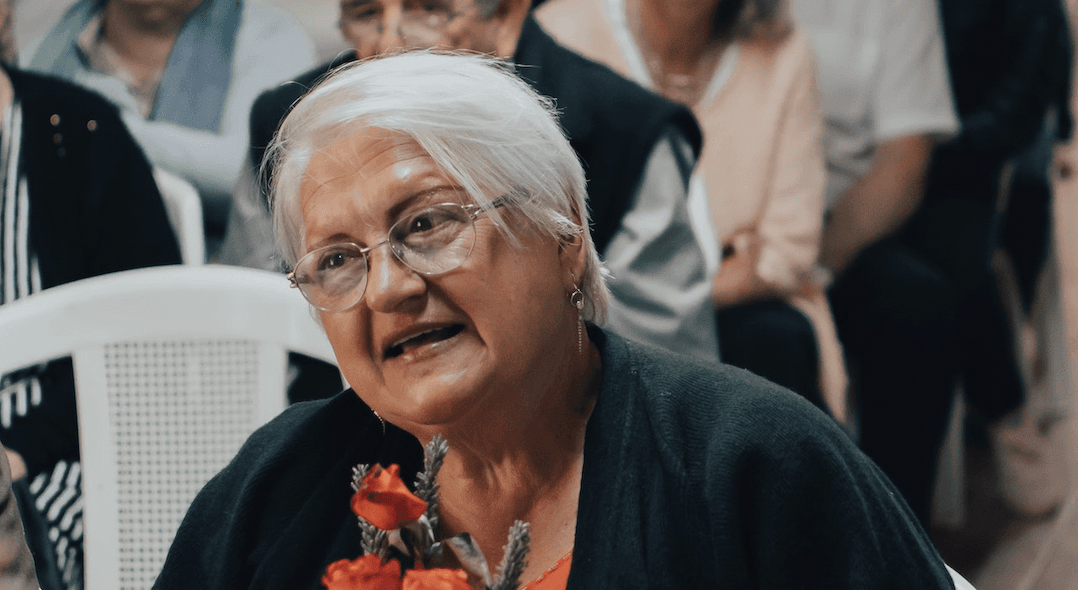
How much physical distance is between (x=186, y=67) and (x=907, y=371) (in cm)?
168

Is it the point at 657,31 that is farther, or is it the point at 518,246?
the point at 657,31

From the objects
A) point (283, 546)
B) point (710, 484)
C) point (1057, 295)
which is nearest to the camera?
point (710, 484)

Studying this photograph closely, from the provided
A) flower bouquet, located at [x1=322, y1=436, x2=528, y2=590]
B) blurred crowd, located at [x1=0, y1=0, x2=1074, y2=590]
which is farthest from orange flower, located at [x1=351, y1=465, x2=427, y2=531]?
blurred crowd, located at [x1=0, y1=0, x2=1074, y2=590]

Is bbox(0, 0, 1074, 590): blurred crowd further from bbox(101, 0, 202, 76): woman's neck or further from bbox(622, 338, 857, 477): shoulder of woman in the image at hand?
bbox(622, 338, 857, 477): shoulder of woman

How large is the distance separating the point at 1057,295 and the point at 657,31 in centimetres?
133

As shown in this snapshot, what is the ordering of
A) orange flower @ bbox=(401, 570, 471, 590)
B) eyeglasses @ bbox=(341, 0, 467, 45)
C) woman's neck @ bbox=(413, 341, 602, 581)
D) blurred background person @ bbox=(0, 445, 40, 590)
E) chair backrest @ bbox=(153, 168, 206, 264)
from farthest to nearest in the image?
chair backrest @ bbox=(153, 168, 206, 264) < eyeglasses @ bbox=(341, 0, 467, 45) < woman's neck @ bbox=(413, 341, 602, 581) < orange flower @ bbox=(401, 570, 471, 590) < blurred background person @ bbox=(0, 445, 40, 590)

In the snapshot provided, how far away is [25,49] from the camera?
2.14 meters

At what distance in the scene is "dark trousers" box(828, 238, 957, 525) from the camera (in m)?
2.43

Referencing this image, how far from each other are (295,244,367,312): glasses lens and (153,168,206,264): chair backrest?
3.81ft

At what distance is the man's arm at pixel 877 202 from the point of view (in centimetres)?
256

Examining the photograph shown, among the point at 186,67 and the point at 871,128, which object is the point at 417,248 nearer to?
the point at 186,67

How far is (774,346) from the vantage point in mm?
2178

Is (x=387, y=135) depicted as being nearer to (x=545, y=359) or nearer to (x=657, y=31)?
(x=545, y=359)

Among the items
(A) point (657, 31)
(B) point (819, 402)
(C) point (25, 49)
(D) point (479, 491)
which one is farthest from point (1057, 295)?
(C) point (25, 49)
